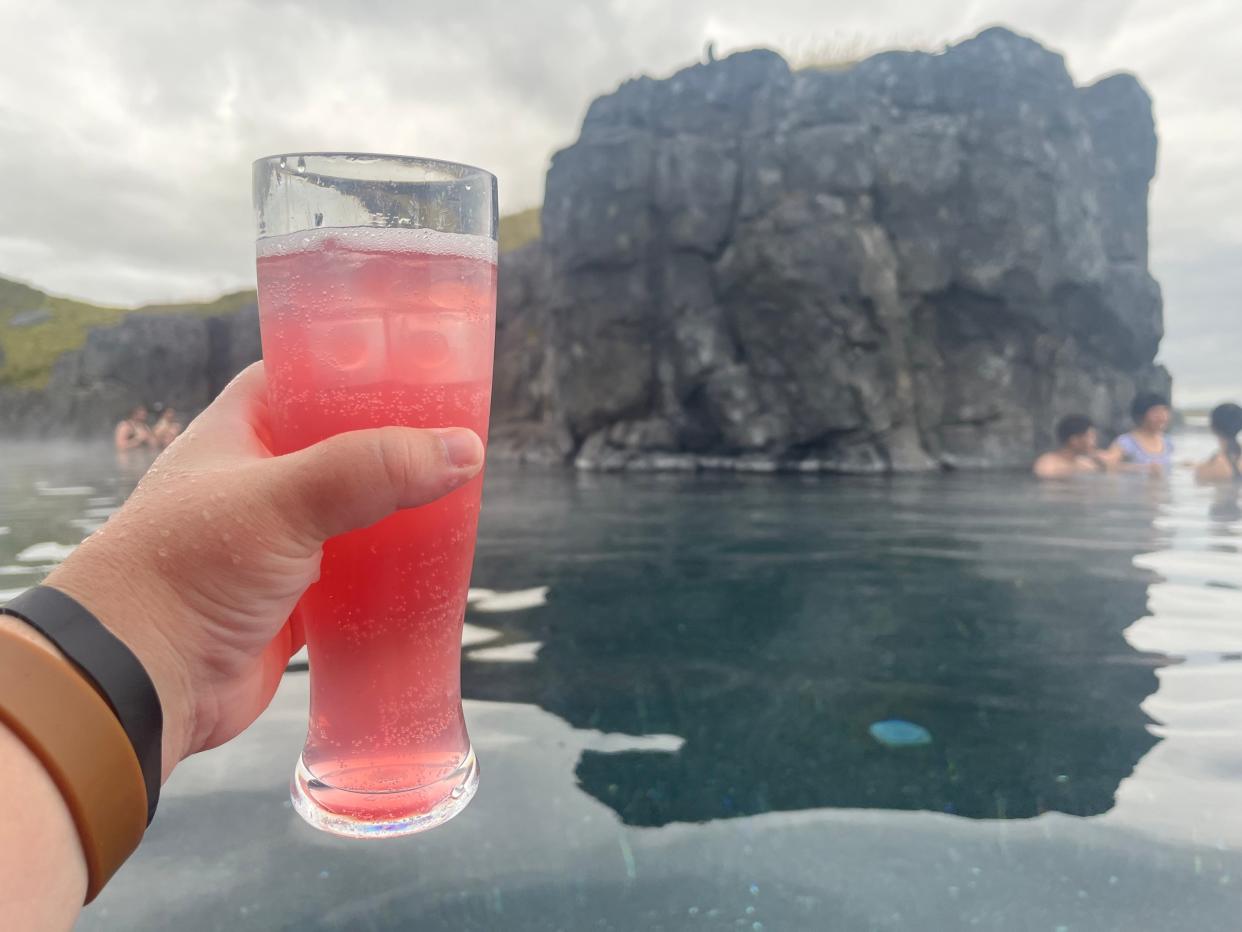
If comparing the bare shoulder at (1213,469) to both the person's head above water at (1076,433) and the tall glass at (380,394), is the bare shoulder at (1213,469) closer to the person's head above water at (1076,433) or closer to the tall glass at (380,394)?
the person's head above water at (1076,433)

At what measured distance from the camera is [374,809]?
52.9 inches

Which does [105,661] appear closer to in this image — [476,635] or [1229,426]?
[476,635]

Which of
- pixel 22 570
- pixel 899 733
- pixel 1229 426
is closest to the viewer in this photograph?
pixel 899 733

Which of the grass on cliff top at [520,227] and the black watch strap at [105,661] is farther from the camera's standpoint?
the grass on cliff top at [520,227]

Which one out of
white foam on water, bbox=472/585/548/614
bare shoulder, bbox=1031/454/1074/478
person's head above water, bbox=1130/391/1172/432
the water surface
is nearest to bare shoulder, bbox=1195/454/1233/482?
person's head above water, bbox=1130/391/1172/432

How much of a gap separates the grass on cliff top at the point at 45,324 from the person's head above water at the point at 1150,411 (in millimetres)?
34003

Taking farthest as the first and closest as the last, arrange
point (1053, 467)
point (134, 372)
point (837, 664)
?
point (134, 372) < point (1053, 467) < point (837, 664)

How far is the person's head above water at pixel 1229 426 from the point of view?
1086 cm

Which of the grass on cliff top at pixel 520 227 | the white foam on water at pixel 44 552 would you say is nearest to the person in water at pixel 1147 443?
the white foam on water at pixel 44 552

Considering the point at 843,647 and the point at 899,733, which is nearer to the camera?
the point at 899,733

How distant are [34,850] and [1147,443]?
44.6 ft

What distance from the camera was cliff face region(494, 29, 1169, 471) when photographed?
763 inches

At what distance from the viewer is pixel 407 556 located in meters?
1.33

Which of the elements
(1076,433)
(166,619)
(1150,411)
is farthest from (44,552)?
(1076,433)
